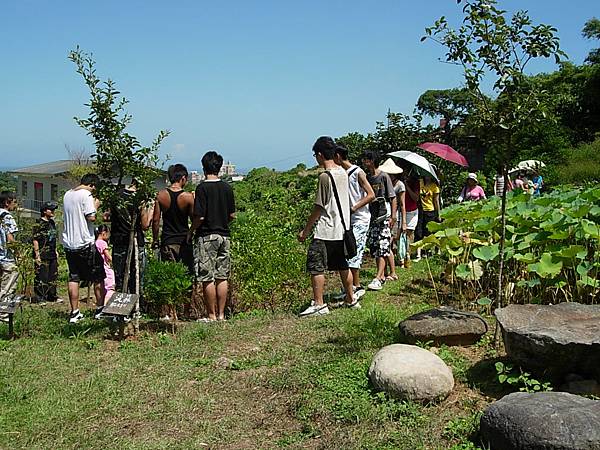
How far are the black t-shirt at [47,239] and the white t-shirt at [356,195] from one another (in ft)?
12.5

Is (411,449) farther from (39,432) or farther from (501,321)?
(39,432)

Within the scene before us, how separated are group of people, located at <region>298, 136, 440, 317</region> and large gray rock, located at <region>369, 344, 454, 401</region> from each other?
2.13 meters

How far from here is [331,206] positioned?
6.49m

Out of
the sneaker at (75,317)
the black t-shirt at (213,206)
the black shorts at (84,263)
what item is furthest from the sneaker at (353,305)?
the sneaker at (75,317)

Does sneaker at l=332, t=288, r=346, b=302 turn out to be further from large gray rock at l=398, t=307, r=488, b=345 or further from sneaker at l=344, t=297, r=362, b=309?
large gray rock at l=398, t=307, r=488, b=345

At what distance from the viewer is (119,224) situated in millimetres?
6961

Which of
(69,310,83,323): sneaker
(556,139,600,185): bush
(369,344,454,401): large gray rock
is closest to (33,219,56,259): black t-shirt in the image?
(69,310,83,323): sneaker

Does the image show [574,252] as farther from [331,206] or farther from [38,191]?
[38,191]

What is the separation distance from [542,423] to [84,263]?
5.16 m

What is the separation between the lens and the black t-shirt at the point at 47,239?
8.48 metres

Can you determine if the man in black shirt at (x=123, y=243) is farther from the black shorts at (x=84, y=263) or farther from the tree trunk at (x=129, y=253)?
the black shorts at (x=84, y=263)

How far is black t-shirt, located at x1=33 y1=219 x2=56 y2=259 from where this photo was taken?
8477 millimetres

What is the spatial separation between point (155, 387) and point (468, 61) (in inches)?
129

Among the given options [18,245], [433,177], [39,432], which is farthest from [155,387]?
[433,177]
